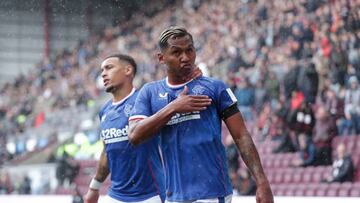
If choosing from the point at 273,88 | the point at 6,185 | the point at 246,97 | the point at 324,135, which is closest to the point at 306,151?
the point at 324,135

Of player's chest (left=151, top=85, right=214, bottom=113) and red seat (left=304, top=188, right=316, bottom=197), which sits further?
red seat (left=304, top=188, right=316, bottom=197)

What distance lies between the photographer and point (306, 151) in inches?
563

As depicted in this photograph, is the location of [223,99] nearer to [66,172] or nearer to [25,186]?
[66,172]

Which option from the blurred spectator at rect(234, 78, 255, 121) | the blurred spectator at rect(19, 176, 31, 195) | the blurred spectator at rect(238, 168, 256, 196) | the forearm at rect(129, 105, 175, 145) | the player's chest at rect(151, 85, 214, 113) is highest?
the blurred spectator at rect(234, 78, 255, 121)

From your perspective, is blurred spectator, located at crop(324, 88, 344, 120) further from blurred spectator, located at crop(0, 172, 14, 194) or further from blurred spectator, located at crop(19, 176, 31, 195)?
blurred spectator, located at crop(0, 172, 14, 194)

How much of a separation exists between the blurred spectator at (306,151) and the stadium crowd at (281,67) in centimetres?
2

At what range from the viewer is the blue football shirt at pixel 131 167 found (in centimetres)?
740

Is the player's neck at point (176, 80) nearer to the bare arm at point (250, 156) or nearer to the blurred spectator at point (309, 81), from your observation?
the bare arm at point (250, 156)

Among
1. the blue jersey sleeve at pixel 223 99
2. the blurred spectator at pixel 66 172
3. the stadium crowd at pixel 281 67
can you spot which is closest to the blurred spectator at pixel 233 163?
the stadium crowd at pixel 281 67

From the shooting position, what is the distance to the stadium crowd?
14391mm

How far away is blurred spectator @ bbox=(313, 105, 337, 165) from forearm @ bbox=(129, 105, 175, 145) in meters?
8.78

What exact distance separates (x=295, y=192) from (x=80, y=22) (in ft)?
77.2

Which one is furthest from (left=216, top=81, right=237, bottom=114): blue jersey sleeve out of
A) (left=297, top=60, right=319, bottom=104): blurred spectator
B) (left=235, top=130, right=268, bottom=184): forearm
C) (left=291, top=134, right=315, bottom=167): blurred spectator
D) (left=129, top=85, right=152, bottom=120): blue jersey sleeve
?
(left=297, top=60, right=319, bottom=104): blurred spectator

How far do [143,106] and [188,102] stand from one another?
403 millimetres
